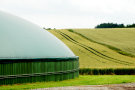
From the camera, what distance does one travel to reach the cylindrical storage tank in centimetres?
2014

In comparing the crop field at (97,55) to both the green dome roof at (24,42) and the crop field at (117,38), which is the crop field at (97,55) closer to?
the crop field at (117,38)

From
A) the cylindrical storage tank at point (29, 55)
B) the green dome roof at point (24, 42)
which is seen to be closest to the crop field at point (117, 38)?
the cylindrical storage tank at point (29, 55)

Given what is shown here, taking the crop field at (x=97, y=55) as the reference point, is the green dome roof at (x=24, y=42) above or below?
above

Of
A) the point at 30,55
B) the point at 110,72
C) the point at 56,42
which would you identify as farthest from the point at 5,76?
the point at 110,72

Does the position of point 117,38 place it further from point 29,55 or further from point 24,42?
point 29,55

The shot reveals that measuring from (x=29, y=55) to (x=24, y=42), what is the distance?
47.5 inches

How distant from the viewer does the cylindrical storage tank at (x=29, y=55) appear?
20.1 m

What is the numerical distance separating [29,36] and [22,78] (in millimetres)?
3545

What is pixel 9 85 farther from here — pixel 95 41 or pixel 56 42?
pixel 95 41

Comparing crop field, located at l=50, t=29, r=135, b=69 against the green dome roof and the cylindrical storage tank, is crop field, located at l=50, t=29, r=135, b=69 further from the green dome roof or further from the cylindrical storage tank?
the green dome roof

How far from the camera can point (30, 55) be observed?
20953mm

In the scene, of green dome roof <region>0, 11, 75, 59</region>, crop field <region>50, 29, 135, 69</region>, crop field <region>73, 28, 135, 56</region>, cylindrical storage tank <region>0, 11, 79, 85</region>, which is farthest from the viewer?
crop field <region>73, 28, 135, 56</region>

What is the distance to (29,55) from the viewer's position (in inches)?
822

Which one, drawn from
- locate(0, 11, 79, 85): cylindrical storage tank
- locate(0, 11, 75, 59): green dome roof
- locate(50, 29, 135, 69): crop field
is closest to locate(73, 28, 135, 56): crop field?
locate(50, 29, 135, 69): crop field
